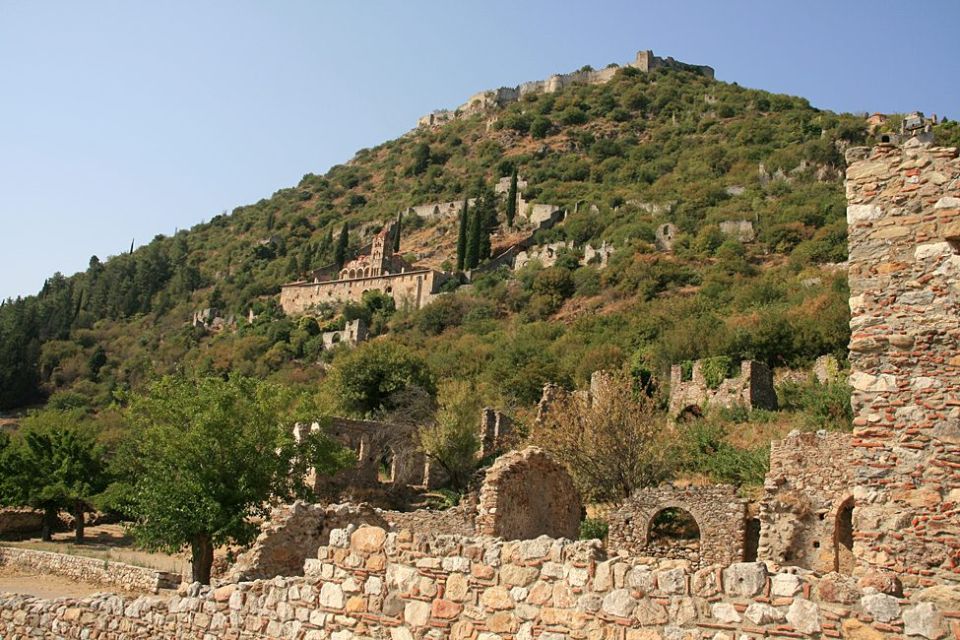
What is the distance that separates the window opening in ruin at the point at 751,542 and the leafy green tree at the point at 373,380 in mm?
27505

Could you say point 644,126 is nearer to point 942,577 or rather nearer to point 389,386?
point 389,386

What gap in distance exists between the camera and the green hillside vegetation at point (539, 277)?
46062 millimetres

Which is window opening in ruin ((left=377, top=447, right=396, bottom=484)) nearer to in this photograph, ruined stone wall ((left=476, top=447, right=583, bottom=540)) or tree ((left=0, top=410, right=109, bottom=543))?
tree ((left=0, top=410, right=109, bottom=543))

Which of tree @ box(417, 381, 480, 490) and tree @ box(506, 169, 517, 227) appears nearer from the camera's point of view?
tree @ box(417, 381, 480, 490)

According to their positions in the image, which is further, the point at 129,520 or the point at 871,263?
the point at 129,520

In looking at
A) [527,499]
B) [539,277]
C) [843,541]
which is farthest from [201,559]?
[539,277]

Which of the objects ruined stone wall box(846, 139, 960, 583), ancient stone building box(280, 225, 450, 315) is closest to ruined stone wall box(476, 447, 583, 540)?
ruined stone wall box(846, 139, 960, 583)

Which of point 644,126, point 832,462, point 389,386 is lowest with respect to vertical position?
point 832,462

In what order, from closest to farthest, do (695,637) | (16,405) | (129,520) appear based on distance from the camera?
1. (695,637)
2. (129,520)
3. (16,405)

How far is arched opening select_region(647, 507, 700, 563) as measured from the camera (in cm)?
1684

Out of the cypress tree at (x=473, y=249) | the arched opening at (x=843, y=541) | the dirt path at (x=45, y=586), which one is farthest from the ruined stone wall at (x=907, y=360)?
the cypress tree at (x=473, y=249)

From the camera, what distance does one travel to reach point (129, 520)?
111ft

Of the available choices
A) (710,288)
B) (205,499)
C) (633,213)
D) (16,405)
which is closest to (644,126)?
(633,213)

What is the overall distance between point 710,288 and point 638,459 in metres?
37.2
